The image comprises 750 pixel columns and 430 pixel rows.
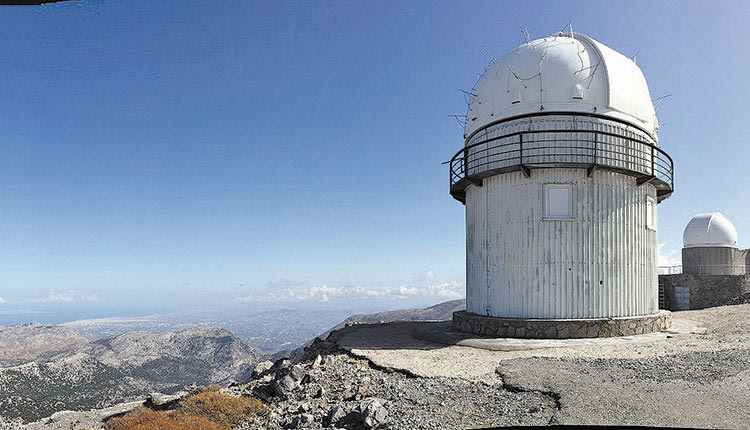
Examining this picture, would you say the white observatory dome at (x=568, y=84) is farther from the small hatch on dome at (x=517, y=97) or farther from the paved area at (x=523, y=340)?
the paved area at (x=523, y=340)

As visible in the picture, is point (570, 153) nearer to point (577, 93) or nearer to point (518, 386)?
point (577, 93)

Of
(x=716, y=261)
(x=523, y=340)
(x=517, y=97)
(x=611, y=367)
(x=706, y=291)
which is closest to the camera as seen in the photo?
(x=611, y=367)

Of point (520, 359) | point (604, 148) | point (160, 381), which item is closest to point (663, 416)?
point (520, 359)

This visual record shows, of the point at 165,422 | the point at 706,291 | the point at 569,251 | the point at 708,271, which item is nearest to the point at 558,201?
the point at 569,251

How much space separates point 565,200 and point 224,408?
11.6m

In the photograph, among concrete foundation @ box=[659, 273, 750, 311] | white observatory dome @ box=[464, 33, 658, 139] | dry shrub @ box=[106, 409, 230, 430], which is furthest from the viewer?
concrete foundation @ box=[659, 273, 750, 311]

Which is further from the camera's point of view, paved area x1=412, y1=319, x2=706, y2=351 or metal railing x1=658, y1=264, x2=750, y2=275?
metal railing x1=658, y1=264, x2=750, y2=275

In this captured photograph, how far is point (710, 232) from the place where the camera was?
93.1 ft

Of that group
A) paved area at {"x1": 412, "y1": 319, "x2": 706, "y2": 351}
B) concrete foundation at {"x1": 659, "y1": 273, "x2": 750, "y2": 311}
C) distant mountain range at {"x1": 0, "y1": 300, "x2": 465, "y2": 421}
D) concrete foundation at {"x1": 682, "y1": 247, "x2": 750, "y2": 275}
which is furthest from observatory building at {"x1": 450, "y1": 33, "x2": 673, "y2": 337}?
concrete foundation at {"x1": 682, "y1": 247, "x2": 750, "y2": 275}

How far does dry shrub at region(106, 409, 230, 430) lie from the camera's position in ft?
28.8

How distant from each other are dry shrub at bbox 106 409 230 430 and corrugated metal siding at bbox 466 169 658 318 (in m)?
9.55

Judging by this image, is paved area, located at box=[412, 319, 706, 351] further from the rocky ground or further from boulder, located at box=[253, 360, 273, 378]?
boulder, located at box=[253, 360, 273, 378]

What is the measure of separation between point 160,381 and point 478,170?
192ft

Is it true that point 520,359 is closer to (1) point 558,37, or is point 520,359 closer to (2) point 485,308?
(2) point 485,308
